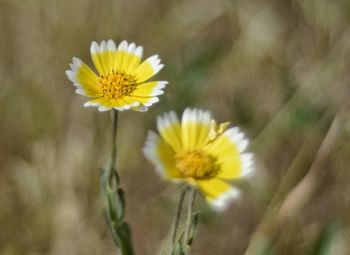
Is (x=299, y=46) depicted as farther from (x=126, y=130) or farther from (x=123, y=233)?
(x=123, y=233)

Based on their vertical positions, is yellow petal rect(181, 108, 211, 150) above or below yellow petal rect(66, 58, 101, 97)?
below

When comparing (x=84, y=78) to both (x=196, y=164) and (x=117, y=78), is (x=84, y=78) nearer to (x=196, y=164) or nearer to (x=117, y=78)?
(x=117, y=78)

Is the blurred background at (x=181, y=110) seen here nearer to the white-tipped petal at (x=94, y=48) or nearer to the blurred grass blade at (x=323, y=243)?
the blurred grass blade at (x=323, y=243)

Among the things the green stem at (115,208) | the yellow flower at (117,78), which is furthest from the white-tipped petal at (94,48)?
the green stem at (115,208)

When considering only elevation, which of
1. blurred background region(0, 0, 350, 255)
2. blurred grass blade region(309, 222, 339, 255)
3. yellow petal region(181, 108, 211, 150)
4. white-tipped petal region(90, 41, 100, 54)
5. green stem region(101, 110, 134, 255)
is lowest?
green stem region(101, 110, 134, 255)

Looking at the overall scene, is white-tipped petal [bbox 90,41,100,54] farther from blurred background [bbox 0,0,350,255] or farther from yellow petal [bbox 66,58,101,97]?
blurred background [bbox 0,0,350,255]

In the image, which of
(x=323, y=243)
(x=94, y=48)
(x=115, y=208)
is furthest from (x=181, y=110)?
(x=115, y=208)

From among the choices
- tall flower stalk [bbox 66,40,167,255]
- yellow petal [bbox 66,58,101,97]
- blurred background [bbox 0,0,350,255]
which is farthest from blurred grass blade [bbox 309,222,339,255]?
yellow petal [bbox 66,58,101,97]
